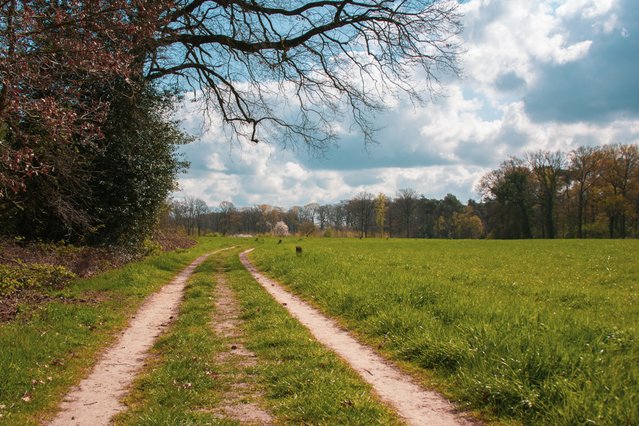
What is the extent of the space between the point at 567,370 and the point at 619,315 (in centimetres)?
506

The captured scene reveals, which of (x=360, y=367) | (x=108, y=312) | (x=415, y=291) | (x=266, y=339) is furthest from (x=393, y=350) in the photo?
(x=108, y=312)

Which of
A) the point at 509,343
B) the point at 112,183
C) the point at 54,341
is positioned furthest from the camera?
the point at 112,183

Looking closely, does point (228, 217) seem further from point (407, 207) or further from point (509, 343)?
point (509, 343)

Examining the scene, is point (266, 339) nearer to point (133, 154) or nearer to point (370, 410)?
point (370, 410)

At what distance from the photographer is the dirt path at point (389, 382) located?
168 inches

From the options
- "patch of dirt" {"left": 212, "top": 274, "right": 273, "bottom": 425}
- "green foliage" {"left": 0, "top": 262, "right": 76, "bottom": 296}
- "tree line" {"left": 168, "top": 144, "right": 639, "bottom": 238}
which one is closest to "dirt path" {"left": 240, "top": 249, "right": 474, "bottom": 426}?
"patch of dirt" {"left": 212, "top": 274, "right": 273, "bottom": 425}

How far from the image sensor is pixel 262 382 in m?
5.18

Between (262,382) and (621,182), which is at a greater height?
(621,182)

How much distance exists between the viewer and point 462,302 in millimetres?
8102

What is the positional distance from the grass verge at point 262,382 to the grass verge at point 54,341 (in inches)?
37.2

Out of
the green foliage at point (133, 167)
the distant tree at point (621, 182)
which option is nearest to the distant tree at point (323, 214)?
the distant tree at point (621, 182)

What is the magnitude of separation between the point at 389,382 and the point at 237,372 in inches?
76.4

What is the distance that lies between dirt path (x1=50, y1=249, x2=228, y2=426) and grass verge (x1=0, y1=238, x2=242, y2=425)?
0.17 metres

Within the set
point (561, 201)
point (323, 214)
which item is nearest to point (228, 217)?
point (323, 214)
